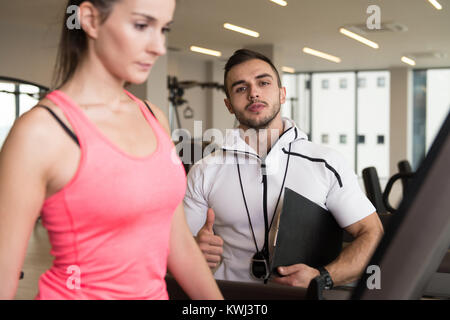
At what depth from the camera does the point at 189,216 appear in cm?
199

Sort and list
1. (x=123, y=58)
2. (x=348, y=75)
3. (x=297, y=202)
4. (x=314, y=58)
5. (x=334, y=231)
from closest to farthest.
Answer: (x=123, y=58)
(x=297, y=202)
(x=334, y=231)
(x=314, y=58)
(x=348, y=75)

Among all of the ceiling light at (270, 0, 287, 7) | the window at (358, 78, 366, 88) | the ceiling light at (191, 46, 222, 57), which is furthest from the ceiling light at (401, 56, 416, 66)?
the ceiling light at (270, 0, 287, 7)

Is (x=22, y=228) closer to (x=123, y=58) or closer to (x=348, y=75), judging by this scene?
(x=123, y=58)

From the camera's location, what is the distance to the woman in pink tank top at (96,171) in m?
0.70

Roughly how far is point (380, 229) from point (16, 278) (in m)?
1.39

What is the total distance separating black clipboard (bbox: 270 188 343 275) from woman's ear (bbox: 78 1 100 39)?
0.90 metres

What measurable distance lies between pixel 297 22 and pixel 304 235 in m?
6.78

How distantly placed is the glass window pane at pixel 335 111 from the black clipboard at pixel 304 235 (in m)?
12.4

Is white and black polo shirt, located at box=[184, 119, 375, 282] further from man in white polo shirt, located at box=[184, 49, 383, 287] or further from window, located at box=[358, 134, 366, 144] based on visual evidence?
window, located at box=[358, 134, 366, 144]

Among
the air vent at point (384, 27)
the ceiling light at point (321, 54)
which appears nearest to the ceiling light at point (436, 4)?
the air vent at point (384, 27)

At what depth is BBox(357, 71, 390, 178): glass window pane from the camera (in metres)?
13.8

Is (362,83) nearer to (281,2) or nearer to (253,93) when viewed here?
(281,2)

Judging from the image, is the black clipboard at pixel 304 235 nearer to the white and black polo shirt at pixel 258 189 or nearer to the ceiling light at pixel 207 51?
the white and black polo shirt at pixel 258 189
